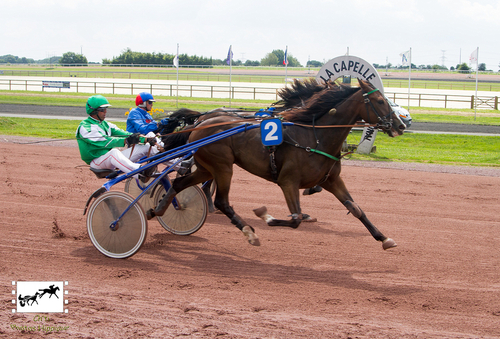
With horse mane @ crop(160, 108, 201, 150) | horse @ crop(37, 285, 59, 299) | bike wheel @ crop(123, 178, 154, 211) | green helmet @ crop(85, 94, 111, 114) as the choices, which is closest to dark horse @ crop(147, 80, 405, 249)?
horse mane @ crop(160, 108, 201, 150)

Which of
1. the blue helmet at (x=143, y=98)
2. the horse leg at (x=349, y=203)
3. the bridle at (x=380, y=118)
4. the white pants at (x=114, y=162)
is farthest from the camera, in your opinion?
the blue helmet at (x=143, y=98)

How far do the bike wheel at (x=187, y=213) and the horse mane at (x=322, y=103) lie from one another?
5.08 ft

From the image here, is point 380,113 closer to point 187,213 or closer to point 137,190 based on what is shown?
point 187,213

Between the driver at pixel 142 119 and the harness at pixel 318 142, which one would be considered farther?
the driver at pixel 142 119

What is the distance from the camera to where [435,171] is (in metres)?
10.3

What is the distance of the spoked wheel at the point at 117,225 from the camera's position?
502 cm

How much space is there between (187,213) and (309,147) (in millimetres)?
1899

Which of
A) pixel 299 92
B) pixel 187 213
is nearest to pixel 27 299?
pixel 187 213

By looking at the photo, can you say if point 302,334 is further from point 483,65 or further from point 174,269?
point 483,65

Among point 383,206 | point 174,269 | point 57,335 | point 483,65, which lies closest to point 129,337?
point 57,335

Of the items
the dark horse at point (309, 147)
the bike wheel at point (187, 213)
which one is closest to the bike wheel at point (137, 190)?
the bike wheel at point (187, 213)

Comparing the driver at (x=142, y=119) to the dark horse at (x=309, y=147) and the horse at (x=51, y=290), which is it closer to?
the dark horse at (x=309, y=147)

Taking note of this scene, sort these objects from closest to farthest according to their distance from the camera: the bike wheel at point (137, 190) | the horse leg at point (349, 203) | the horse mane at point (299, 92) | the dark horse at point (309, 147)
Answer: the dark horse at point (309, 147) → the horse leg at point (349, 203) → the horse mane at point (299, 92) → the bike wheel at point (137, 190)

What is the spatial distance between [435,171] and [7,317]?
29.1 ft
